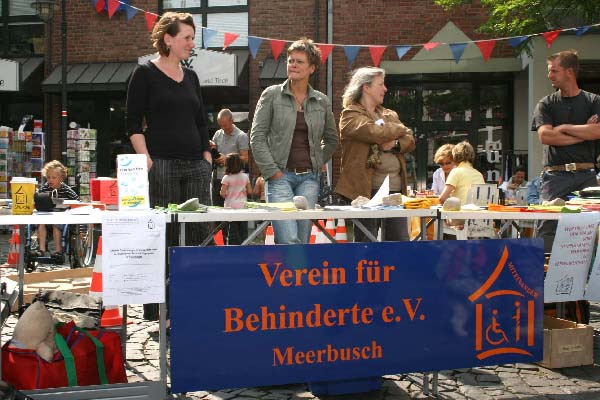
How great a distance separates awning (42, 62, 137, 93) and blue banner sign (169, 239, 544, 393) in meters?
11.7

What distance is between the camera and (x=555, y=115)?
17.6 feet

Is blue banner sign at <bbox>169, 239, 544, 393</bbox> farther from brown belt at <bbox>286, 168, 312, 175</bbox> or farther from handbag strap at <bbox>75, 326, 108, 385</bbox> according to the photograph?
brown belt at <bbox>286, 168, 312, 175</bbox>

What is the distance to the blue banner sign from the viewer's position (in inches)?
126

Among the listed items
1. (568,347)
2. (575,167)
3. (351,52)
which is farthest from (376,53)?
(568,347)

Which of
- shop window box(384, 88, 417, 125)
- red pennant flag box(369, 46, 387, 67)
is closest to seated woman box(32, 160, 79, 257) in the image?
red pennant flag box(369, 46, 387, 67)

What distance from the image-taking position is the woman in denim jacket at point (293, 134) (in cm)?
474

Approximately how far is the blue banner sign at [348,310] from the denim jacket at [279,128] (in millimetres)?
1461

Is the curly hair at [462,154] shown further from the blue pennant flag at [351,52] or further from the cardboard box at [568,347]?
Result: the blue pennant flag at [351,52]

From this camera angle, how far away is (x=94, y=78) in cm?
1462

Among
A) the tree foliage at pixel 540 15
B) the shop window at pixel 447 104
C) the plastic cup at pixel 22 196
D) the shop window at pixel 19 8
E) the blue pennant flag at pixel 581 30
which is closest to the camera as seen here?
the plastic cup at pixel 22 196

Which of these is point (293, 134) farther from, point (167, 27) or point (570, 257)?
point (570, 257)

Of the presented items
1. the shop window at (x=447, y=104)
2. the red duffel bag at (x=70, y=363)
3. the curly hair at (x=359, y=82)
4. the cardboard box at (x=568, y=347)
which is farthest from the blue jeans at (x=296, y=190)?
the shop window at (x=447, y=104)

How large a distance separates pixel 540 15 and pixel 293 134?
7558mm

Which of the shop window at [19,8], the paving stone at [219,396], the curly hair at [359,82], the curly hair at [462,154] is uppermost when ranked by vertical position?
the shop window at [19,8]
